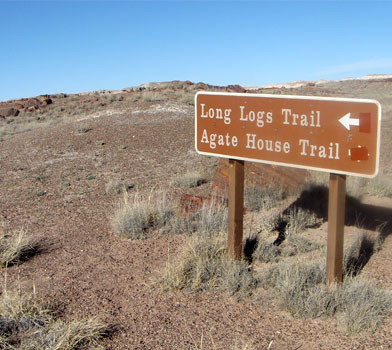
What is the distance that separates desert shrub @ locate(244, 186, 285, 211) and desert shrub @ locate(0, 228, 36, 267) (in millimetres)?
3330

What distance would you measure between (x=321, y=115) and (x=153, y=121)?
12.8 metres

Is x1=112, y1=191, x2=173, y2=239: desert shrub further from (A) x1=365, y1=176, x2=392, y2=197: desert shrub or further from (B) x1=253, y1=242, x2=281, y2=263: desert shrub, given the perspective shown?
(A) x1=365, y1=176, x2=392, y2=197: desert shrub

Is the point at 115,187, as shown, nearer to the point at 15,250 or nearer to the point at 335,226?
the point at 15,250

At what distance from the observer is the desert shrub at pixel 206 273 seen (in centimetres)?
499

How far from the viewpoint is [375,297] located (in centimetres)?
437

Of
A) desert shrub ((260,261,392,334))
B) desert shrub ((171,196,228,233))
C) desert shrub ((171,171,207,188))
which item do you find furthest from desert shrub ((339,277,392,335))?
desert shrub ((171,171,207,188))

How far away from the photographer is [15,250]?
6.09 metres

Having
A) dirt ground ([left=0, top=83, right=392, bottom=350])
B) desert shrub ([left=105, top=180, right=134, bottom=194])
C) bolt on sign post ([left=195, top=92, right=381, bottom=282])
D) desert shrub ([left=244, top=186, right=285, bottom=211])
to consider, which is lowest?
dirt ground ([left=0, top=83, right=392, bottom=350])

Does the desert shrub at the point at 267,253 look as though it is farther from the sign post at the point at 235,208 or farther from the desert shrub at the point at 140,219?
the desert shrub at the point at 140,219

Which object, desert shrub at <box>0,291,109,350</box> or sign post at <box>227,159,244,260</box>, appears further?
sign post at <box>227,159,244,260</box>

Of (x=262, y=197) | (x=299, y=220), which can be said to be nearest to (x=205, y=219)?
(x=299, y=220)

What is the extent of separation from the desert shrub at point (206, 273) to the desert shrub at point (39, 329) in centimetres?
102

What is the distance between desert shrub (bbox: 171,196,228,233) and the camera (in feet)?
21.9

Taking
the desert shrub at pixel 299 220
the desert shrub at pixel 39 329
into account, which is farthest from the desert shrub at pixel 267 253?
the desert shrub at pixel 39 329
